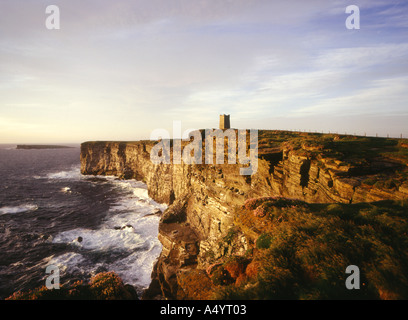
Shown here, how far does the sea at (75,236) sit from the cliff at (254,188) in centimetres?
541

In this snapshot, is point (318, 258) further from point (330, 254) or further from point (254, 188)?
point (254, 188)

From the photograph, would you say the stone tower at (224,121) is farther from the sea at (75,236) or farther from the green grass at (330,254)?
the green grass at (330,254)

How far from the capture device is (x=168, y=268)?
24.3 metres

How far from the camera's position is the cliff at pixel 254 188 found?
13258 millimetres

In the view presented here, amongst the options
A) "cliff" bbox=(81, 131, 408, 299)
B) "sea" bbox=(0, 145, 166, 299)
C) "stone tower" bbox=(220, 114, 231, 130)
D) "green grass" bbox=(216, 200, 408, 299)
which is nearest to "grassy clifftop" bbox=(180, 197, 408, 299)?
"green grass" bbox=(216, 200, 408, 299)

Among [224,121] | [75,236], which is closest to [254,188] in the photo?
[224,121]

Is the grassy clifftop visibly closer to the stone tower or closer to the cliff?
the cliff

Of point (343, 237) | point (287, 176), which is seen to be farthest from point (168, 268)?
point (343, 237)

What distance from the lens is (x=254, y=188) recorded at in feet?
78.4

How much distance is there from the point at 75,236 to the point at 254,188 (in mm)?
34026

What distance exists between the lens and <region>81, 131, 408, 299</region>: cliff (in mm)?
13258
